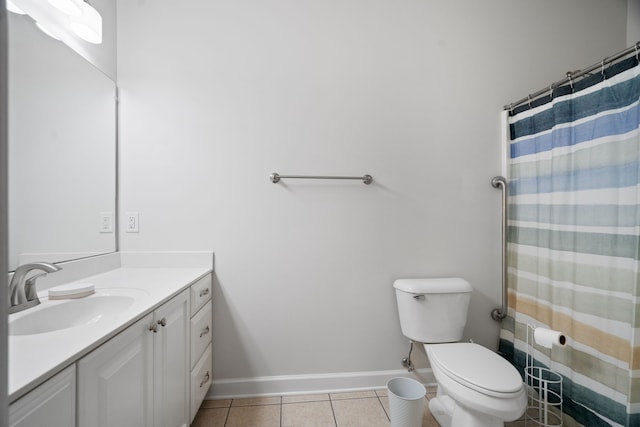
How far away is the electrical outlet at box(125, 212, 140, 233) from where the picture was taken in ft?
5.24

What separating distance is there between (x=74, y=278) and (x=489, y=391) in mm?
1897

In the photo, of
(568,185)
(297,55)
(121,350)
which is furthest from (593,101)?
(121,350)

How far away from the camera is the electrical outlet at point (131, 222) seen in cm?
160

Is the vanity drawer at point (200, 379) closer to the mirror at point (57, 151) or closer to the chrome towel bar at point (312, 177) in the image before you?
the mirror at point (57, 151)

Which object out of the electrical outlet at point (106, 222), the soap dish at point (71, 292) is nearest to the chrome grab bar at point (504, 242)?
the soap dish at point (71, 292)

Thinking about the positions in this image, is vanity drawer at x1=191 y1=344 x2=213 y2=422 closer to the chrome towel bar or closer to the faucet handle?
the faucet handle

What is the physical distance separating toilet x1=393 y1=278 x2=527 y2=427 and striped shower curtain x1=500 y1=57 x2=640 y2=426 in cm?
38

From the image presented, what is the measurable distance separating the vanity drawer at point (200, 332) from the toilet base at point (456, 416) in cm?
124

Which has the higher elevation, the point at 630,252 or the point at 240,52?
the point at 240,52

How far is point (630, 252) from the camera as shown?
3.67 feet

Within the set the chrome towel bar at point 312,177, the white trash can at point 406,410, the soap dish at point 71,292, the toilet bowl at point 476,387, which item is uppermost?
the chrome towel bar at point 312,177

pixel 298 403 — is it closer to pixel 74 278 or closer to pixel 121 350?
pixel 121 350

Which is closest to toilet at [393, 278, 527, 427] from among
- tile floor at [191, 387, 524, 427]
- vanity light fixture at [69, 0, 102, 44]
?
tile floor at [191, 387, 524, 427]

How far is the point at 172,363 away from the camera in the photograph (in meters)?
1.12
